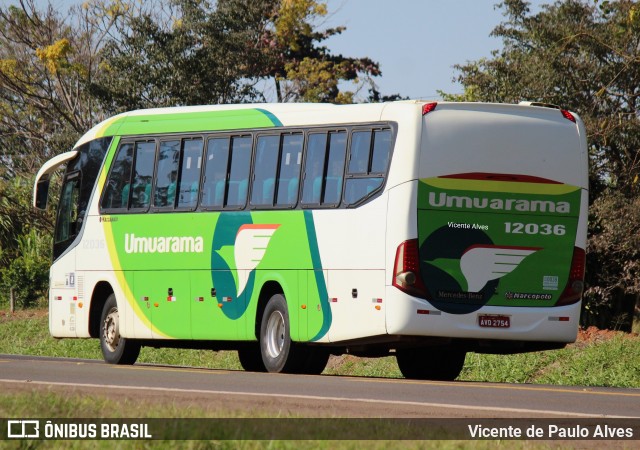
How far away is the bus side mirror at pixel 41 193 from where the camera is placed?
23.2 m

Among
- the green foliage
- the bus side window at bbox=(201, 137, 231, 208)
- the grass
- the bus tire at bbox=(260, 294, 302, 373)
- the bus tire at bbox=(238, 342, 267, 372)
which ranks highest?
the bus side window at bbox=(201, 137, 231, 208)

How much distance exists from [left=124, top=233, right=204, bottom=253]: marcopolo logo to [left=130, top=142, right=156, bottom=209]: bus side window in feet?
1.69

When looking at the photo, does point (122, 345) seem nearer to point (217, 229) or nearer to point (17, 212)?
point (217, 229)

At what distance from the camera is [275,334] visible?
744 inches

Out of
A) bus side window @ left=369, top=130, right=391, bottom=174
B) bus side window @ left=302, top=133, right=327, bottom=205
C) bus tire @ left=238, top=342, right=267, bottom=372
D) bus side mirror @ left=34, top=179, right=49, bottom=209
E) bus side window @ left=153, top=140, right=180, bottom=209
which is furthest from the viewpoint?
bus side mirror @ left=34, top=179, right=49, bottom=209

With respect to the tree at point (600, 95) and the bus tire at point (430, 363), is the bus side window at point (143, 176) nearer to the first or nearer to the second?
the bus tire at point (430, 363)

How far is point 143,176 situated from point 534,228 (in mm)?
6595

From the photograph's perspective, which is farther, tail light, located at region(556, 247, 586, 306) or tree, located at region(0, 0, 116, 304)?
tree, located at region(0, 0, 116, 304)

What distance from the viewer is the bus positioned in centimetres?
1686

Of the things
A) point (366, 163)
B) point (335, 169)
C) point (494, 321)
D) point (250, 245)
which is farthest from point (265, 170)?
point (494, 321)

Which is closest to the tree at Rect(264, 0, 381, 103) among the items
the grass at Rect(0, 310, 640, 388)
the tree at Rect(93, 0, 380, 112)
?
the tree at Rect(93, 0, 380, 112)

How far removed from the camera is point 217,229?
19.7 m

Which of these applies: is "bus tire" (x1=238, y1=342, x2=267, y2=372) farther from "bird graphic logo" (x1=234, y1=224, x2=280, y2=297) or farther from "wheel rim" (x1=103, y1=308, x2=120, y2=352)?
"bird graphic logo" (x1=234, y1=224, x2=280, y2=297)

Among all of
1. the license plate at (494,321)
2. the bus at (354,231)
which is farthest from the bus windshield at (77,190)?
the license plate at (494,321)
